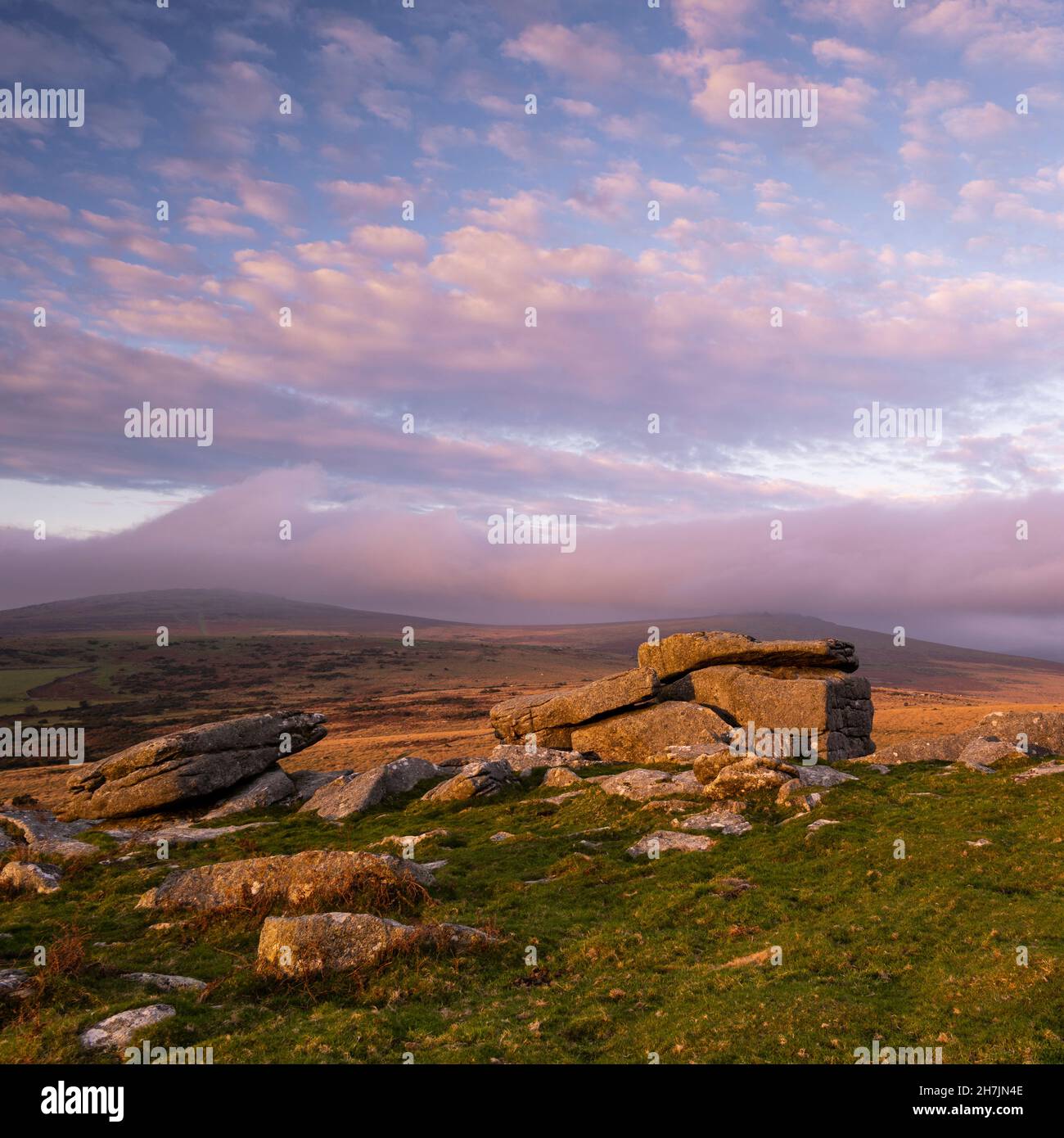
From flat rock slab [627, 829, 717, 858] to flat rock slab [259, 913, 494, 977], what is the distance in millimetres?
9701

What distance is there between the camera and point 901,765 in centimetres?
3525

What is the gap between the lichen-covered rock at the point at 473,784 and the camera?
35.4 m

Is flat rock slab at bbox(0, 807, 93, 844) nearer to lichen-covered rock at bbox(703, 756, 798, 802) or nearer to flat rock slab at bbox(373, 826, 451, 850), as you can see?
flat rock slab at bbox(373, 826, 451, 850)

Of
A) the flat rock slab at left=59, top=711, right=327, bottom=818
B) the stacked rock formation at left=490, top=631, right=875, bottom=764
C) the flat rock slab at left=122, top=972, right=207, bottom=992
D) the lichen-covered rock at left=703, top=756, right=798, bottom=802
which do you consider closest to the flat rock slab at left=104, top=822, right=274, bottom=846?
the flat rock slab at left=59, top=711, right=327, bottom=818

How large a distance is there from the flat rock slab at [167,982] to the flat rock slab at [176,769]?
2514 cm

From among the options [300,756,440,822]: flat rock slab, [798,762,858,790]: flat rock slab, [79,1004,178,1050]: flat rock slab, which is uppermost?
[79,1004,178,1050]: flat rock slab

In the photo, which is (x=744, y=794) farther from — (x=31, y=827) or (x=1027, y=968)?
(x=31, y=827)

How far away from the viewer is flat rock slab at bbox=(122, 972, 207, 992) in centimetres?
1515

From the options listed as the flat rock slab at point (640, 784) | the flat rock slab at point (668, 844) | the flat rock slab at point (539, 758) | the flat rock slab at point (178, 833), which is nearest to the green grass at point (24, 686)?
the flat rock slab at point (178, 833)

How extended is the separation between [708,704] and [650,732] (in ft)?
16.7

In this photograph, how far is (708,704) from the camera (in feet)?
151

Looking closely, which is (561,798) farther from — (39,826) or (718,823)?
(39,826)

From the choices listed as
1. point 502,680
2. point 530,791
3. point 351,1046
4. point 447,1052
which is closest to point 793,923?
point 447,1052

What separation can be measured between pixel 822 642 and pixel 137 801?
42.0 metres
